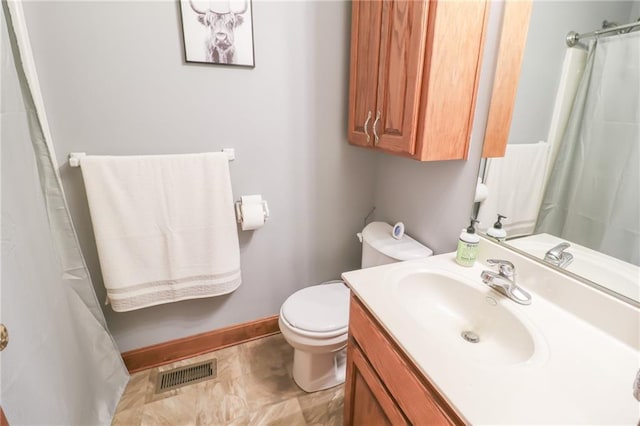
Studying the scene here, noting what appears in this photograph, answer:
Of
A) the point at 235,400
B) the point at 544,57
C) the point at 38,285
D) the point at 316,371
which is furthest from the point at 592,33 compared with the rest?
the point at 235,400

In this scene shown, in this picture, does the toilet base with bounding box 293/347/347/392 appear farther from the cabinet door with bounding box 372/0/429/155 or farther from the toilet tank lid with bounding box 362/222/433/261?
the cabinet door with bounding box 372/0/429/155

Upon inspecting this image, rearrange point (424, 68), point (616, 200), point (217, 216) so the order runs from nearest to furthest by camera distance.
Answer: point (616, 200) < point (424, 68) < point (217, 216)

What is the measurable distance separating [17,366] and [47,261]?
1.20 ft

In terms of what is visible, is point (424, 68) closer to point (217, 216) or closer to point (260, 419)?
point (217, 216)

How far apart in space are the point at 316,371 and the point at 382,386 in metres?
0.73

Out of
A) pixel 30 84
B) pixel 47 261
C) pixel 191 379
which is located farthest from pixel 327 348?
pixel 30 84

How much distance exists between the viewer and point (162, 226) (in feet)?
4.79

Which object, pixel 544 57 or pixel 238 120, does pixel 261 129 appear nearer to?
pixel 238 120

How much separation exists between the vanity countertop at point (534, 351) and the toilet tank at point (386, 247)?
0.26m

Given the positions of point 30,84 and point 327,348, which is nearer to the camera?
point 30,84

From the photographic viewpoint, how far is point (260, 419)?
4.73ft

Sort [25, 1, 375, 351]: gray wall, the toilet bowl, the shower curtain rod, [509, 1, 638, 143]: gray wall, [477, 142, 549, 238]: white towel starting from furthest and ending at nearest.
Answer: the toilet bowl, [25, 1, 375, 351]: gray wall, [477, 142, 549, 238]: white towel, [509, 1, 638, 143]: gray wall, the shower curtain rod

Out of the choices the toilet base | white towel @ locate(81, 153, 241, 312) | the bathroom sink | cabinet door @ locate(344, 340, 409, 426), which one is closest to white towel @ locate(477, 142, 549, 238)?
the bathroom sink

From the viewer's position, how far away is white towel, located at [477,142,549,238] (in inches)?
40.9
